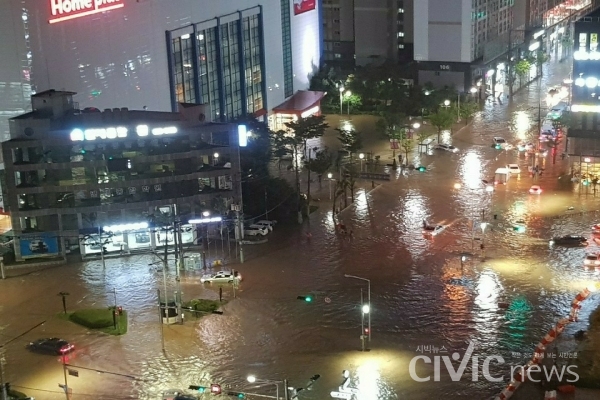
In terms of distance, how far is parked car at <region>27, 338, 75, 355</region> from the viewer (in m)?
61.8

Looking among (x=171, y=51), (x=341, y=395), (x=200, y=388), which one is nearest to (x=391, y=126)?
(x=171, y=51)

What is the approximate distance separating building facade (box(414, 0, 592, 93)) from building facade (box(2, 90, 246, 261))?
6307 centimetres

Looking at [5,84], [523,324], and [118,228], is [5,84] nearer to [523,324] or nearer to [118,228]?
[118,228]

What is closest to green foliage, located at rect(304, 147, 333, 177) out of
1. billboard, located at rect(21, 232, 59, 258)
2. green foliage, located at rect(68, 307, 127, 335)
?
billboard, located at rect(21, 232, 59, 258)

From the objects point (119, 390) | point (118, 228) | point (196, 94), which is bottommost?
point (119, 390)

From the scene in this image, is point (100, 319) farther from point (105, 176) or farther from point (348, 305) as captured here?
point (348, 305)

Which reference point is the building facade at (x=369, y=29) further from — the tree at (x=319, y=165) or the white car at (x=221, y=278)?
the white car at (x=221, y=278)

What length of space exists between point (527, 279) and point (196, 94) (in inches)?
1957

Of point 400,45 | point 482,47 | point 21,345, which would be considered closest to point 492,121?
point 482,47

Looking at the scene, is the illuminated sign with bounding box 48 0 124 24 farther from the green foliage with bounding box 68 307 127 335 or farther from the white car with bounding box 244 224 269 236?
the green foliage with bounding box 68 307 127 335

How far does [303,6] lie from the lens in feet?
432

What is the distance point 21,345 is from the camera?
208ft

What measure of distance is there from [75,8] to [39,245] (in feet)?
76.8

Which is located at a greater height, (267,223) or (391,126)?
(391,126)
